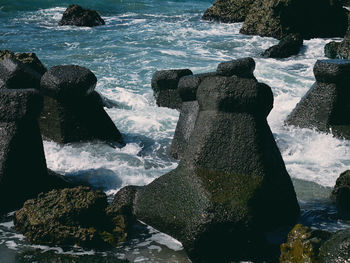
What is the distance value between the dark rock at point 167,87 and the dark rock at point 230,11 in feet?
45.5

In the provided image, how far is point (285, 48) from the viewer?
45.6 feet

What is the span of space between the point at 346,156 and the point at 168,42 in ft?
35.6

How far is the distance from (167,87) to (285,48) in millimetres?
6753

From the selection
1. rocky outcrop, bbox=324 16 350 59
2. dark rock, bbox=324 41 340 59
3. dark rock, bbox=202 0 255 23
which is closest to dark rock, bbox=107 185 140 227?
rocky outcrop, bbox=324 16 350 59

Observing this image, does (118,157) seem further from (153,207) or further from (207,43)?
(207,43)

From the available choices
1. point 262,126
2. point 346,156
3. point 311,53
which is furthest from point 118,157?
point 311,53

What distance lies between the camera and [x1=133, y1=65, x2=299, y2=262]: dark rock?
3.70m

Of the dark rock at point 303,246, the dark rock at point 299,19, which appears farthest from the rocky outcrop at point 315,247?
the dark rock at point 299,19

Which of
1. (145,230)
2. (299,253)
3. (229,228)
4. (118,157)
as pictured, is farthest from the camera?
(118,157)

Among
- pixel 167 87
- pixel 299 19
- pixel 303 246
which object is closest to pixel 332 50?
pixel 299 19

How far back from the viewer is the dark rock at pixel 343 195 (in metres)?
4.55

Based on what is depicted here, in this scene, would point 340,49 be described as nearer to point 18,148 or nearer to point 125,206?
point 125,206

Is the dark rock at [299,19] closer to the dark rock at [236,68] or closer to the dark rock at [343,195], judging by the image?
the dark rock at [236,68]

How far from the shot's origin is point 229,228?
145 inches
